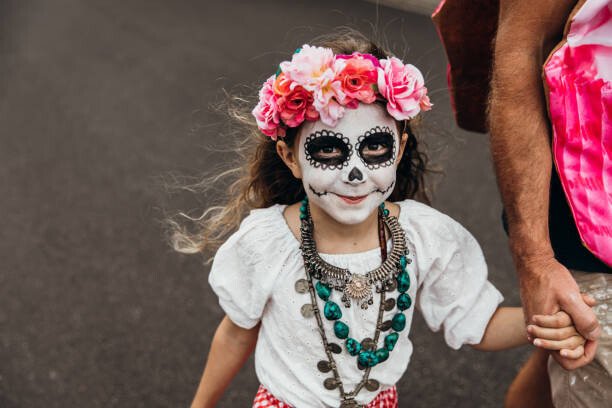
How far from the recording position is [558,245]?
2240mm

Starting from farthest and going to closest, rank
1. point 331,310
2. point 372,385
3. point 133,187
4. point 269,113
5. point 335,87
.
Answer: point 133,187, point 372,385, point 331,310, point 269,113, point 335,87

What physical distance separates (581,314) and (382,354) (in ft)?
1.72

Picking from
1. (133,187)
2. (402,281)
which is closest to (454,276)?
(402,281)

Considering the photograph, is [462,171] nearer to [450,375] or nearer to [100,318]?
[450,375]

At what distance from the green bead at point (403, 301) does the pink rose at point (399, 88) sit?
0.47 metres

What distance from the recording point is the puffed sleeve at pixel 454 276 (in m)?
2.15

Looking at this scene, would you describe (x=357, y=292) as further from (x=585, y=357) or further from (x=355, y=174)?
(x=585, y=357)

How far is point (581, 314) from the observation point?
1.88m

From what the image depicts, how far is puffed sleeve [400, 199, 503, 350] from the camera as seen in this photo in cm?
215

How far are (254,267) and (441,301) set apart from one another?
507 mm

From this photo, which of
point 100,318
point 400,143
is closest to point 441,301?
point 400,143

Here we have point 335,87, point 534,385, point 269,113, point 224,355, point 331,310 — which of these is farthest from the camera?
point 534,385

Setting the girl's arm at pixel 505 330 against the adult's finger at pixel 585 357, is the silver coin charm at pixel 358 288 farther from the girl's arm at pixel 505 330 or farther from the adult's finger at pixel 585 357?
the adult's finger at pixel 585 357

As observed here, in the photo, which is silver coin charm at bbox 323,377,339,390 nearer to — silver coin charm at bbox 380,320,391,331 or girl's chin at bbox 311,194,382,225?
silver coin charm at bbox 380,320,391,331
